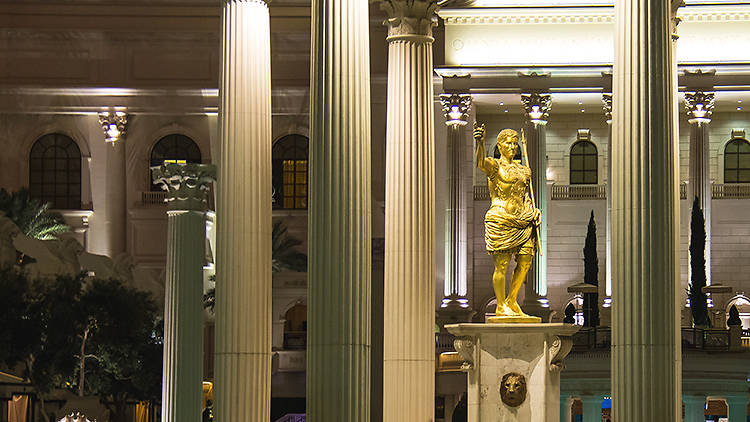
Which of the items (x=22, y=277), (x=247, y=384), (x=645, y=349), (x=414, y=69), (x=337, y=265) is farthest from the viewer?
(x=22, y=277)

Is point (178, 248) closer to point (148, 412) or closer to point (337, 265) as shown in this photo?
point (337, 265)

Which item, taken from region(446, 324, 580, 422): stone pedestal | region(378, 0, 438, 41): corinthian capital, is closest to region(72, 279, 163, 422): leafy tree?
region(378, 0, 438, 41): corinthian capital

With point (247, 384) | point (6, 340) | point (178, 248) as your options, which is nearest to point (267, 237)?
point (247, 384)

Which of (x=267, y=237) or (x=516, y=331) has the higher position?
(x=267, y=237)

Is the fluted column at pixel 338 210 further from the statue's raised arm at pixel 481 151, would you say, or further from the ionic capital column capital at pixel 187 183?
the ionic capital column capital at pixel 187 183

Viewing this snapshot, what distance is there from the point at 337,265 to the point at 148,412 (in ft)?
94.4

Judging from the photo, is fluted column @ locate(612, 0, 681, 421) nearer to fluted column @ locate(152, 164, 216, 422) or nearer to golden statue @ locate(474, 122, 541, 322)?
golden statue @ locate(474, 122, 541, 322)

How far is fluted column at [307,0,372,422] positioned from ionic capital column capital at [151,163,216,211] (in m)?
12.2

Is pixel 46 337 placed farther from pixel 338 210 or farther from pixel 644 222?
pixel 644 222

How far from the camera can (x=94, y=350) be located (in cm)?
4719

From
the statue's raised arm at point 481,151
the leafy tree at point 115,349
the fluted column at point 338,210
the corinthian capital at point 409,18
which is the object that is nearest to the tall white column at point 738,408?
the leafy tree at point 115,349

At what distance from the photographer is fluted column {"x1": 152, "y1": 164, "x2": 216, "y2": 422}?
31859mm

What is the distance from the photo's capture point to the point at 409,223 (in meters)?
25.8

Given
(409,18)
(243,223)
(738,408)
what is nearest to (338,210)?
(243,223)
